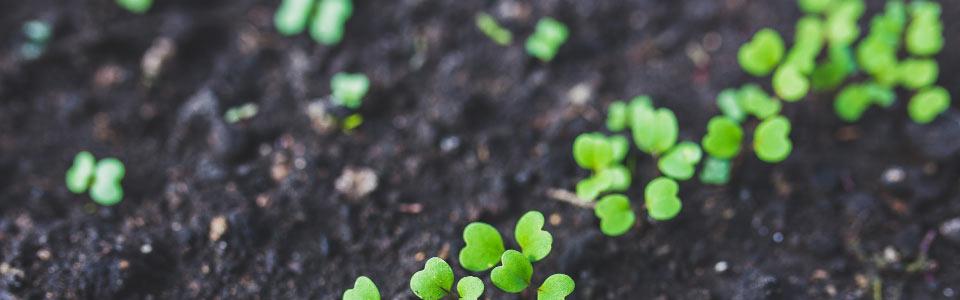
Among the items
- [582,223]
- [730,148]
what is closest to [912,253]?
[730,148]

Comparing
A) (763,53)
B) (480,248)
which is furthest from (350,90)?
(763,53)

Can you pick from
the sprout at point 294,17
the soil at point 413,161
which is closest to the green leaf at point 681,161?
the soil at point 413,161

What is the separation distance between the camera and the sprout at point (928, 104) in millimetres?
1882

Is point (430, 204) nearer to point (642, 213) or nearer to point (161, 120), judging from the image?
point (642, 213)

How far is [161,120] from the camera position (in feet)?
6.57

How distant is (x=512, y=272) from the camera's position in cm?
138

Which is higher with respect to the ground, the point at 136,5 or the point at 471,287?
the point at 471,287

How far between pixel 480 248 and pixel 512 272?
8 cm

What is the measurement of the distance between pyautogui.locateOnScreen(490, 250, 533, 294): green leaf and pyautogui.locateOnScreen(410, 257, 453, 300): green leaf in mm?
78

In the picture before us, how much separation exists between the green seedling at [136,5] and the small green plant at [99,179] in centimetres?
57

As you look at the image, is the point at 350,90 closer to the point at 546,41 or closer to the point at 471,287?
the point at 546,41

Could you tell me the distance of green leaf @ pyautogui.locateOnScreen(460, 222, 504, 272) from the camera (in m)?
1.42

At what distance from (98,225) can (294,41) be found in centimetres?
70

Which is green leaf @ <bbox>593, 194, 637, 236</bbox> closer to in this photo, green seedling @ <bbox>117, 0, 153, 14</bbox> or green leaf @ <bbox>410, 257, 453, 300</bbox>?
green leaf @ <bbox>410, 257, 453, 300</bbox>
